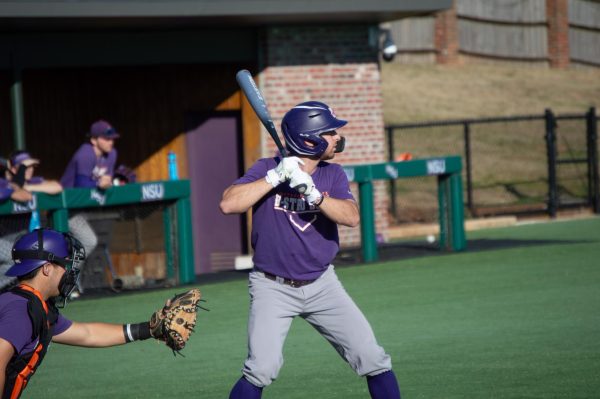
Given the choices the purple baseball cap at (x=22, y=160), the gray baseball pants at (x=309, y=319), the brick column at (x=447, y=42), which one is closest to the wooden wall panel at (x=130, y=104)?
the purple baseball cap at (x=22, y=160)

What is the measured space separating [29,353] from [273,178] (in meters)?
1.76

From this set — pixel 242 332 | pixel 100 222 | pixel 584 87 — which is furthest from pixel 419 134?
pixel 242 332

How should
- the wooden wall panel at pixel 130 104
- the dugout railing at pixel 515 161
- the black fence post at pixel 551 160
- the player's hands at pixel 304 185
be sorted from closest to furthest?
the player's hands at pixel 304 185
the wooden wall panel at pixel 130 104
the black fence post at pixel 551 160
the dugout railing at pixel 515 161

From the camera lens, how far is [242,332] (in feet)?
35.1

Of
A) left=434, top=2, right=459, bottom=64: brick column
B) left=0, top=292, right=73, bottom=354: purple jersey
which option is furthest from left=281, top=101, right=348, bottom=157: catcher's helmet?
left=434, top=2, right=459, bottom=64: brick column

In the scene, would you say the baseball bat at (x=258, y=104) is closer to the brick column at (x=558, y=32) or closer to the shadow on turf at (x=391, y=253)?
the shadow on turf at (x=391, y=253)

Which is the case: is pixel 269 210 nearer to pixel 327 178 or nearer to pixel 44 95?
pixel 327 178

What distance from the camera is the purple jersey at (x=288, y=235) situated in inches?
258

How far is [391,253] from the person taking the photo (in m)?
15.8

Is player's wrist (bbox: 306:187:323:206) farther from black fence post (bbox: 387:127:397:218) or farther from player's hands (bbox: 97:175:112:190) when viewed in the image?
black fence post (bbox: 387:127:397:218)

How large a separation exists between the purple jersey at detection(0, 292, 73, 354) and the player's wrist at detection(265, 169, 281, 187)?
1669 millimetres

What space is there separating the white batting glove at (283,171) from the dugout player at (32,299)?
126 cm

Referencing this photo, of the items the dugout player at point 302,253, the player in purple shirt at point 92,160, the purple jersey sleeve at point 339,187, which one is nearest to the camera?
the dugout player at point 302,253

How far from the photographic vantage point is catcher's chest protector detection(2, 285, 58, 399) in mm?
5170
